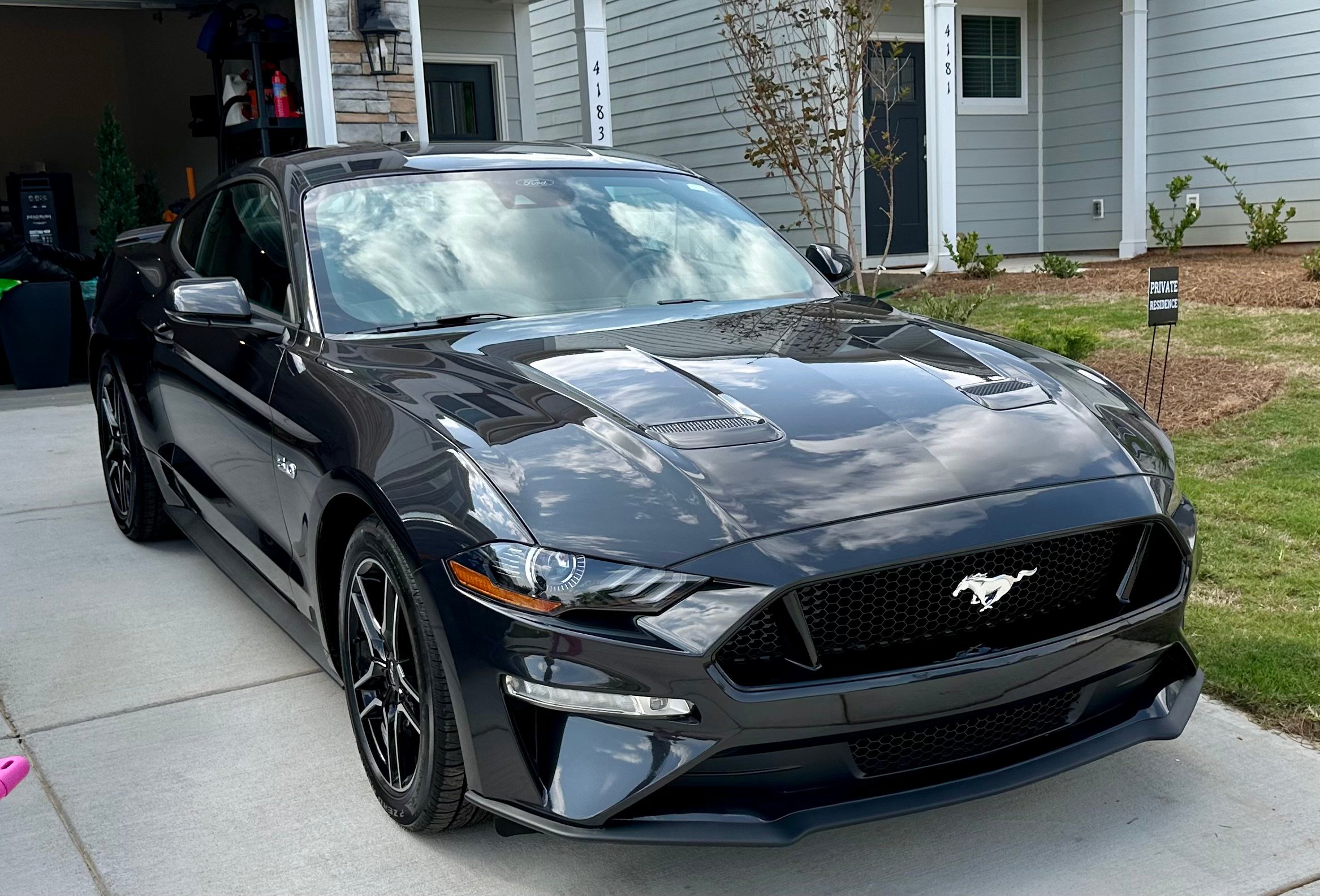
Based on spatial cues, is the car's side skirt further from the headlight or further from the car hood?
the headlight

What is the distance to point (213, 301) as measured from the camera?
11.7ft

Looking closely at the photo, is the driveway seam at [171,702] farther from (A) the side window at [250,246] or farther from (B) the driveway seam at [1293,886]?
(B) the driveway seam at [1293,886]

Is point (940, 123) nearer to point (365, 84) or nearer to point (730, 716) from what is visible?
point (365, 84)

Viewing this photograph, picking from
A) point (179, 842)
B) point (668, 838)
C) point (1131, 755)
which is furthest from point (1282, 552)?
point (179, 842)

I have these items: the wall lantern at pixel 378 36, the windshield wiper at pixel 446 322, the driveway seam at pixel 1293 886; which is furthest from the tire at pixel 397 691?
the wall lantern at pixel 378 36

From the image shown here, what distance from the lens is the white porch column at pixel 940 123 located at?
12.2 m

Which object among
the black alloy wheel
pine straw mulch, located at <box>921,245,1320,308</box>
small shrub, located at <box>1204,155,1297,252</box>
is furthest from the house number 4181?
the black alloy wheel

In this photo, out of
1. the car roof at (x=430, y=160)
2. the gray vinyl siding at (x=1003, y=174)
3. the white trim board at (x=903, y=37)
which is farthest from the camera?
the gray vinyl siding at (x=1003, y=174)

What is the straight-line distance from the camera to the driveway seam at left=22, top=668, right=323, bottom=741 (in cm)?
352

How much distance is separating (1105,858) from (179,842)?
6.64ft

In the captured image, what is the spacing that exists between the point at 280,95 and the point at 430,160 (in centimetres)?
712

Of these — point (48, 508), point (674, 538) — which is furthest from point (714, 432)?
point (48, 508)

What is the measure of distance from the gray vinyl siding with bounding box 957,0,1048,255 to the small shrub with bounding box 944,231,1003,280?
2598mm

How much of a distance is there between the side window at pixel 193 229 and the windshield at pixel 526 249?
1164mm
